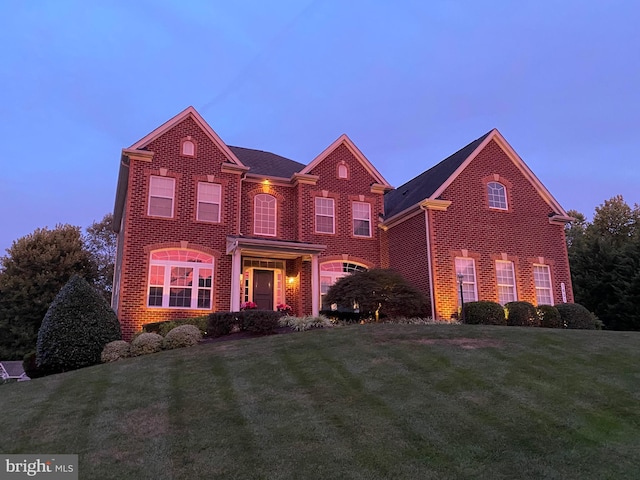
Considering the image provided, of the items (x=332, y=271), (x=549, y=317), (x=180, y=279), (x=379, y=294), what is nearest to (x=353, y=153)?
(x=332, y=271)

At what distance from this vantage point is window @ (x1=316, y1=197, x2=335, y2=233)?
21594 mm

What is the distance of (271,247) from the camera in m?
18.8

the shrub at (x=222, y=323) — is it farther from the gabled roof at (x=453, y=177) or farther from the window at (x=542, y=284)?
the window at (x=542, y=284)

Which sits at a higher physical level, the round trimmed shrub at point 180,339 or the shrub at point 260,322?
the shrub at point 260,322

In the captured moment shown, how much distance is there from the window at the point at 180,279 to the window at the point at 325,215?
5.18 metres

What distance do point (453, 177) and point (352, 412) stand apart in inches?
605

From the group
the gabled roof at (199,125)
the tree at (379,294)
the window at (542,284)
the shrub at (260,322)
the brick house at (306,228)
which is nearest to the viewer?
the shrub at (260,322)

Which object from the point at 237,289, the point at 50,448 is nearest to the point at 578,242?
the point at 237,289

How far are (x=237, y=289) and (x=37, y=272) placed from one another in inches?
786

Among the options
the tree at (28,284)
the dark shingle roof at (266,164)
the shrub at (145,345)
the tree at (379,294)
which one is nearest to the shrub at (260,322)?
the shrub at (145,345)

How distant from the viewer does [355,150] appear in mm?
22922

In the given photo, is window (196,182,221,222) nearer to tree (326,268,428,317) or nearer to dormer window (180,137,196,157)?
dormer window (180,137,196,157)

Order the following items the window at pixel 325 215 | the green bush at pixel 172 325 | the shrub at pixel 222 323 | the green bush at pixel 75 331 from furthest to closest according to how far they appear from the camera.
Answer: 1. the window at pixel 325 215
2. the green bush at pixel 172 325
3. the shrub at pixel 222 323
4. the green bush at pixel 75 331

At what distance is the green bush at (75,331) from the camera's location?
13703 millimetres
